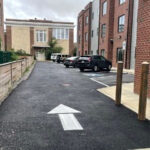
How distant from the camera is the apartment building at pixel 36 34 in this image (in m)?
48.8

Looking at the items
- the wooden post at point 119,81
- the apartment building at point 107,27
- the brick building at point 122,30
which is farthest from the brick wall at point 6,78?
the apartment building at point 107,27

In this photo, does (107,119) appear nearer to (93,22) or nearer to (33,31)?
(93,22)

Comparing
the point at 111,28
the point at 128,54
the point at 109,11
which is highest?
the point at 109,11

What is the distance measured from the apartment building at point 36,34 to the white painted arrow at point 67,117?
4561cm

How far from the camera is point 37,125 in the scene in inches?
177

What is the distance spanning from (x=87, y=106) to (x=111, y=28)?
74.8 ft

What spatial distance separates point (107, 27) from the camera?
27.5 m

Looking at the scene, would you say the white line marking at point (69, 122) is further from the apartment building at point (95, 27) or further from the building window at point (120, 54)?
the apartment building at point (95, 27)

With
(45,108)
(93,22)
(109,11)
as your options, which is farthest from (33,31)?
(45,108)

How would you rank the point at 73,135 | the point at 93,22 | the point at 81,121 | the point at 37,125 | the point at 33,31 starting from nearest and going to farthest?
the point at 73,135 → the point at 37,125 → the point at 81,121 → the point at 93,22 → the point at 33,31

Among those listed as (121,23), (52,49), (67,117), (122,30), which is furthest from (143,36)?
(52,49)

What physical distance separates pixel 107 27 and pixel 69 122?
2469cm

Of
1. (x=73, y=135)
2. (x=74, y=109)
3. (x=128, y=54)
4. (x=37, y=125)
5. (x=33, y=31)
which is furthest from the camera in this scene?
(x=33, y=31)

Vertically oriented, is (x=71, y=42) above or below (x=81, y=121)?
above
